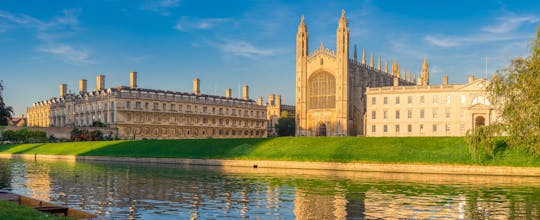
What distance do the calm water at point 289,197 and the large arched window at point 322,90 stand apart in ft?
231

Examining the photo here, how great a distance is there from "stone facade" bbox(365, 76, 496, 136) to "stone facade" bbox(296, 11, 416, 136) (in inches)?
301

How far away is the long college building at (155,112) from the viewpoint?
338 feet

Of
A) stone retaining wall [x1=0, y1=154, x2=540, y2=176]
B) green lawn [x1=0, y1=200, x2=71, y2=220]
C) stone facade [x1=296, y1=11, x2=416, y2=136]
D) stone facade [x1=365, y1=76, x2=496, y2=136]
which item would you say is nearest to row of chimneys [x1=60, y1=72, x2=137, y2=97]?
stone facade [x1=296, y1=11, x2=416, y2=136]

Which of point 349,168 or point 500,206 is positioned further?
point 349,168

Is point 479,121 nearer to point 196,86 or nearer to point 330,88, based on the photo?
point 330,88

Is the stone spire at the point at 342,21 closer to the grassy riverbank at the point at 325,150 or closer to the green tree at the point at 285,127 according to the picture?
the green tree at the point at 285,127

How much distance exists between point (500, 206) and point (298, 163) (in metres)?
25.4

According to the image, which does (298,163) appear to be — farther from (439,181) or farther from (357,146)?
(439,181)

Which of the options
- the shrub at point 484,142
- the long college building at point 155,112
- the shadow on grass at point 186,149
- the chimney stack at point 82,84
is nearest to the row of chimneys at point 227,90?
the long college building at point 155,112

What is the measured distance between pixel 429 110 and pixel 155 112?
49395mm

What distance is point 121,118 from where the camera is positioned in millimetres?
101500

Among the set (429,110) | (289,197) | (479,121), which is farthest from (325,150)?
(429,110)

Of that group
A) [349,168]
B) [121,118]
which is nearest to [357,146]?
[349,168]

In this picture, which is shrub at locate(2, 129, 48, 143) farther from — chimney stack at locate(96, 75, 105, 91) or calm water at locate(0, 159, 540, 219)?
calm water at locate(0, 159, 540, 219)
